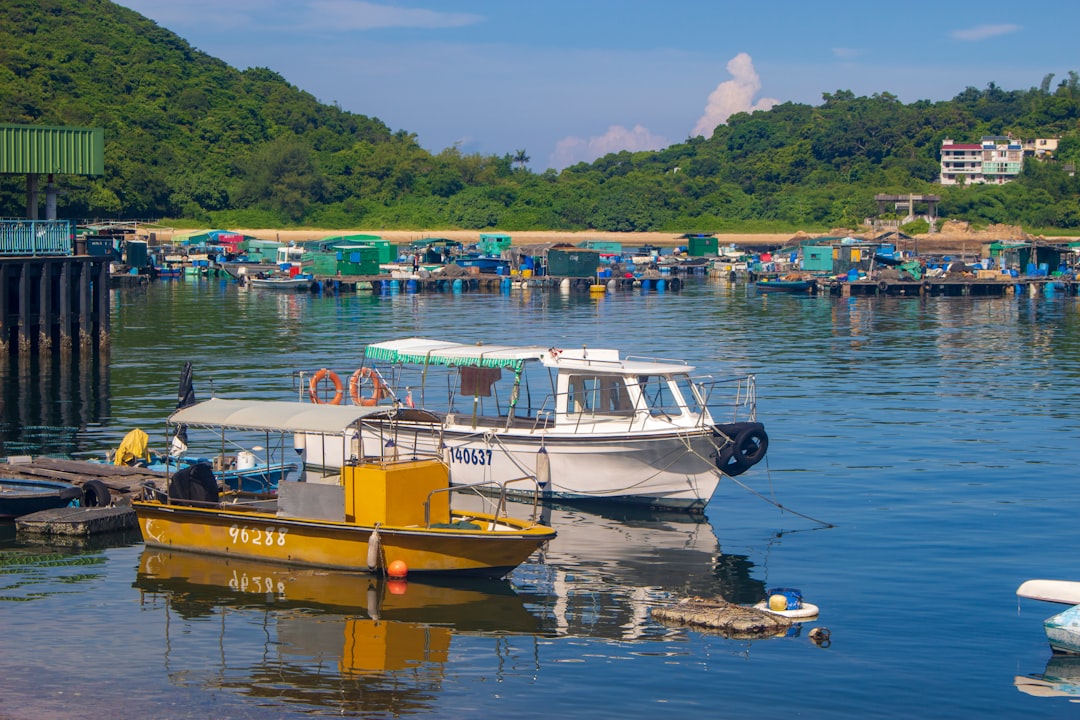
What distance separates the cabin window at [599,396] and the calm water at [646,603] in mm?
2577

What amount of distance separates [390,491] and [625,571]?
500 centimetres

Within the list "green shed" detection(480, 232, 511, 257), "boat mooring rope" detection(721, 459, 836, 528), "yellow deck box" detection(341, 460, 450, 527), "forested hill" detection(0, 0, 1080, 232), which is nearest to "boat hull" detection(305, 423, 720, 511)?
"boat mooring rope" detection(721, 459, 836, 528)

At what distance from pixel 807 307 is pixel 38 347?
56589 mm

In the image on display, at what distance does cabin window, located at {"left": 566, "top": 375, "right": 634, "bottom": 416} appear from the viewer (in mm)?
30609

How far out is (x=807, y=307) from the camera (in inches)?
3661

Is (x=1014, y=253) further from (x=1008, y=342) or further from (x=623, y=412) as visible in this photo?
(x=623, y=412)

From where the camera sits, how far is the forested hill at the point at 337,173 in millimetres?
151500

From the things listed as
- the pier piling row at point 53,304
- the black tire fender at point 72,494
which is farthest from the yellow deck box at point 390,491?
the pier piling row at point 53,304

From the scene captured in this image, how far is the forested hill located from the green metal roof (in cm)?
8072

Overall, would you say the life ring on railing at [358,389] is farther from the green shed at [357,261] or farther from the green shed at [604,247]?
the green shed at [604,247]

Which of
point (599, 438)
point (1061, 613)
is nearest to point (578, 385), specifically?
point (599, 438)

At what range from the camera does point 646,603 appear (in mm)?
22828

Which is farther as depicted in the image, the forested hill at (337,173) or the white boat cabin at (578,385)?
the forested hill at (337,173)

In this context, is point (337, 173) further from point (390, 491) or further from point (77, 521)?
point (390, 491)
